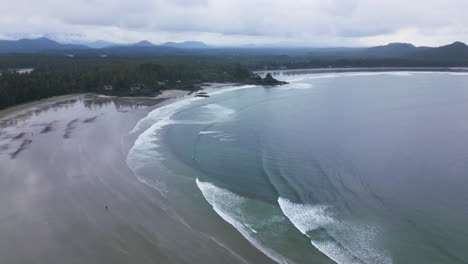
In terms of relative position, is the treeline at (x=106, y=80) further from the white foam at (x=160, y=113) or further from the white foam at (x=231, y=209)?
the white foam at (x=231, y=209)

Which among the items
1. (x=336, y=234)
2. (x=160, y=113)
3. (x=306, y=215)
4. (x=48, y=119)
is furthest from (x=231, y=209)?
(x=48, y=119)

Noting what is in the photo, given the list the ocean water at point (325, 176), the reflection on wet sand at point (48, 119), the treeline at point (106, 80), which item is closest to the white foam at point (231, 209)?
the ocean water at point (325, 176)

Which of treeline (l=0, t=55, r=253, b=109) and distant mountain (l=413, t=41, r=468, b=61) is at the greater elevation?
distant mountain (l=413, t=41, r=468, b=61)

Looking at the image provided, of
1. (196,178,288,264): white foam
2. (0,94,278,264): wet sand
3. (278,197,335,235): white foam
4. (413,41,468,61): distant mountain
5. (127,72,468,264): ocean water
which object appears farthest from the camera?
(413,41,468,61): distant mountain

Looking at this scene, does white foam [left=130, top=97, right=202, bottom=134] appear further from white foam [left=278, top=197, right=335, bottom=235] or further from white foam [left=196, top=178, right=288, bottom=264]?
white foam [left=278, top=197, right=335, bottom=235]

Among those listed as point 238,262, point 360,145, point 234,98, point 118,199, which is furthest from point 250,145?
point 234,98

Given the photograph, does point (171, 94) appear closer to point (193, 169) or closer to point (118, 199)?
point (193, 169)

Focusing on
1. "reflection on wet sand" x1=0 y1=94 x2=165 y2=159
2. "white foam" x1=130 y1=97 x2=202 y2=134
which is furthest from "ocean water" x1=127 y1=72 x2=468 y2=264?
"reflection on wet sand" x1=0 y1=94 x2=165 y2=159
